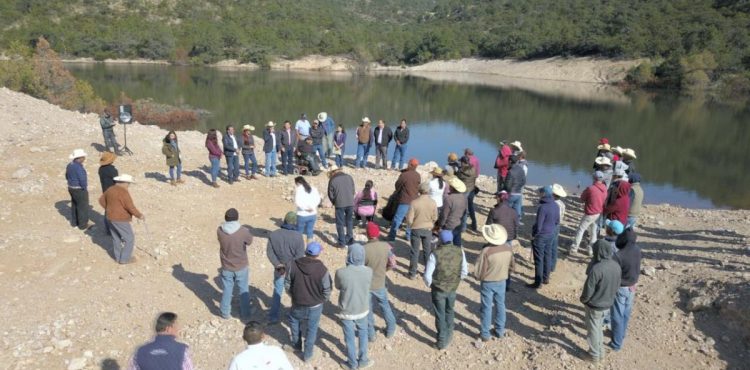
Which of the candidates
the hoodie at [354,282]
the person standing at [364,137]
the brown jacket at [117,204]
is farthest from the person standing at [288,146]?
the hoodie at [354,282]

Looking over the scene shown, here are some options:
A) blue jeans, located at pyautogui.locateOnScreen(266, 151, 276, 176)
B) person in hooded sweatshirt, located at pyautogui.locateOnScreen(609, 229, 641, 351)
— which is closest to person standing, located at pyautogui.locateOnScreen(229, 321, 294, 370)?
person in hooded sweatshirt, located at pyautogui.locateOnScreen(609, 229, 641, 351)

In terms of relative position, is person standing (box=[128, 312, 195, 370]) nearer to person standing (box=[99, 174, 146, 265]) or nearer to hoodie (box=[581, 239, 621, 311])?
person standing (box=[99, 174, 146, 265])

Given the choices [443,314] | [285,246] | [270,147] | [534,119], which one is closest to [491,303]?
[443,314]

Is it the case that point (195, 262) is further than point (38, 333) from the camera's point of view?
Yes

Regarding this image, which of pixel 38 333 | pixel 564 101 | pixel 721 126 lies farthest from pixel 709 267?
pixel 564 101

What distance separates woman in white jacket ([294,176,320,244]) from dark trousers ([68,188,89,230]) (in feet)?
13.7

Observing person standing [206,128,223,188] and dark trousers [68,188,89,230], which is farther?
person standing [206,128,223,188]

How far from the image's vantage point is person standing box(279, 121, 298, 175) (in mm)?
14375

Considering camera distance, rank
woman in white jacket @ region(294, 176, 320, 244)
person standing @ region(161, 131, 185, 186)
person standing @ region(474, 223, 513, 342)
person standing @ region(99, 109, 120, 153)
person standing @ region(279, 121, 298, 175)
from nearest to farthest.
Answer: person standing @ region(474, 223, 513, 342), woman in white jacket @ region(294, 176, 320, 244), person standing @ region(161, 131, 185, 186), person standing @ region(279, 121, 298, 175), person standing @ region(99, 109, 120, 153)

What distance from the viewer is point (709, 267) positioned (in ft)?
29.1

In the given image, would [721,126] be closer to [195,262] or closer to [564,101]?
[564,101]

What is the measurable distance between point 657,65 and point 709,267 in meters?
72.2

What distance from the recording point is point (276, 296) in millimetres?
7086

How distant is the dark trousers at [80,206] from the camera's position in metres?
9.61
